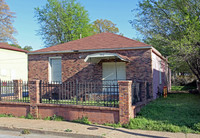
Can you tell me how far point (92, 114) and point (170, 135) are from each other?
10.0 ft

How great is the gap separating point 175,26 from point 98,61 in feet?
16.4

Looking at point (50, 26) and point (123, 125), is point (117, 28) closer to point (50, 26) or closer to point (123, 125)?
point (50, 26)

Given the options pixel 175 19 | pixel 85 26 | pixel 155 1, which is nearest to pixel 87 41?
pixel 155 1

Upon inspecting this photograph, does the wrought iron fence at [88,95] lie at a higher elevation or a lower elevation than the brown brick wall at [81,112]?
higher

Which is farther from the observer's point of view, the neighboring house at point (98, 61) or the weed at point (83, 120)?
the neighboring house at point (98, 61)

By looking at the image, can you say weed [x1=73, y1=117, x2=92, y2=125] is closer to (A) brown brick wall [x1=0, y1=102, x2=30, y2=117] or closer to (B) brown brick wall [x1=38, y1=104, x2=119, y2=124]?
(B) brown brick wall [x1=38, y1=104, x2=119, y2=124]

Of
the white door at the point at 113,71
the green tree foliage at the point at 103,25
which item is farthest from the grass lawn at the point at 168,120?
the green tree foliage at the point at 103,25

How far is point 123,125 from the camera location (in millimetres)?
8016

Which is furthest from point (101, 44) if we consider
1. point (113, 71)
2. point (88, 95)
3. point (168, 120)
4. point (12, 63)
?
point (12, 63)

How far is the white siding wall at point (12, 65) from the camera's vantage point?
3070 cm

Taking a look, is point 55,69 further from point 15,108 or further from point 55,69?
point 15,108

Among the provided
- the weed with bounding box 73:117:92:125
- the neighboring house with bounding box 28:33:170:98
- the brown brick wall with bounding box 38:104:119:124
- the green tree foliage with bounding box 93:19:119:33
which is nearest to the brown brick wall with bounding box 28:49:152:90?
the neighboring house with bounding box 28:33:170:98

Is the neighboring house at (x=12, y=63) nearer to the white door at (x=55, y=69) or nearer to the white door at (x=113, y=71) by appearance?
the white door at (x=55, y=69)

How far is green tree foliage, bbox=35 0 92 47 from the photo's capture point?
38.0m
